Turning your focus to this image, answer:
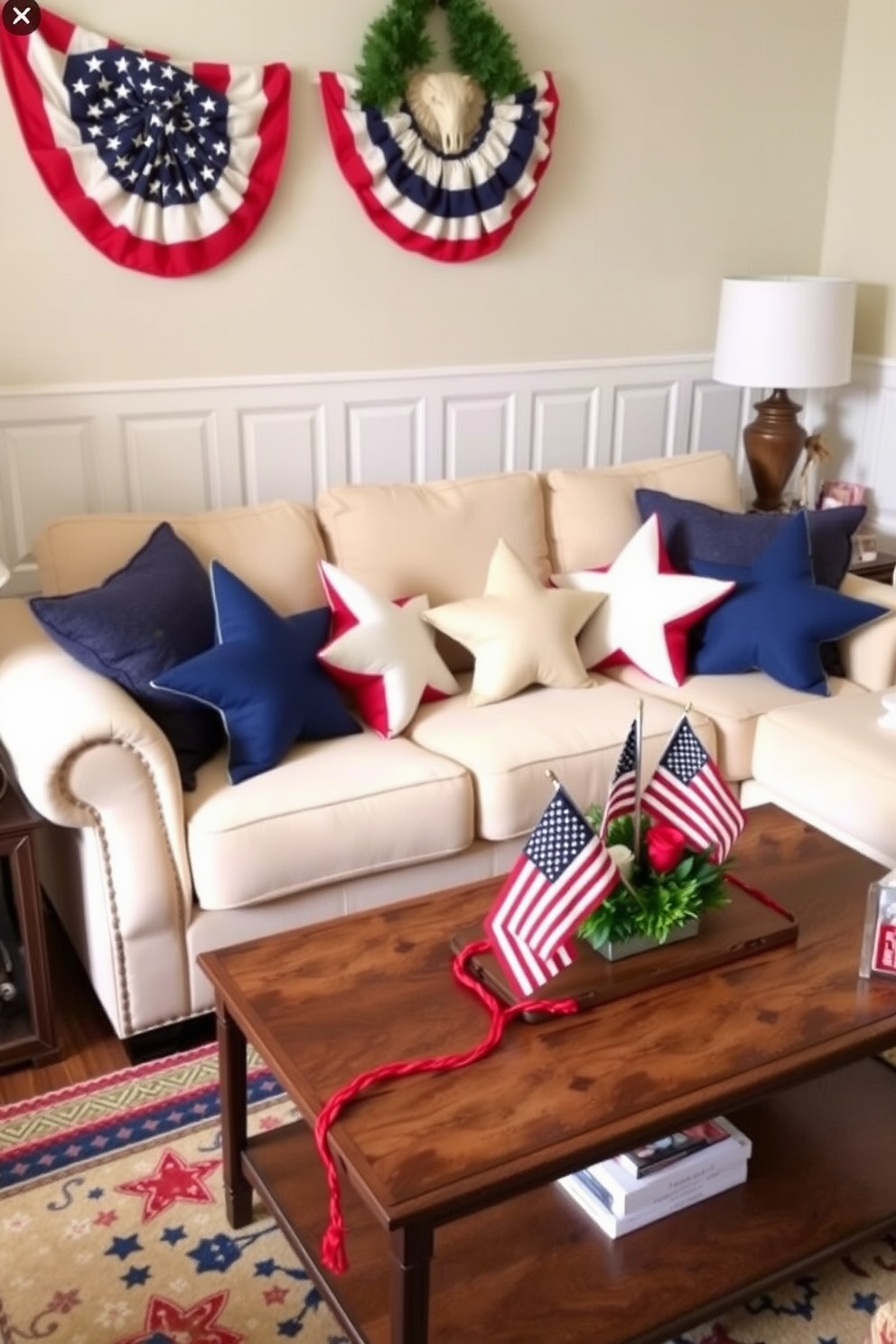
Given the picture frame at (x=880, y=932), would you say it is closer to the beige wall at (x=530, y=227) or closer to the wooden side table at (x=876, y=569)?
the wooden side table at (x=876, y=569)

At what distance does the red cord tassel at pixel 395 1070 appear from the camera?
60.7 inches

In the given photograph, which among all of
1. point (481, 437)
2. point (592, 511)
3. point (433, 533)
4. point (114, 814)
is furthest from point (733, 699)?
point (114, 814)

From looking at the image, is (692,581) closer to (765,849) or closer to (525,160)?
(765,849)

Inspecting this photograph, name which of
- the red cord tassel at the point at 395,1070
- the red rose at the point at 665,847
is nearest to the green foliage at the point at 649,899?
the red rose at the point at 665,847

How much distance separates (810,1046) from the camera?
5.50ft

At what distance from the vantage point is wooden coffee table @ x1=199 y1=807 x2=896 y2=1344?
151cm

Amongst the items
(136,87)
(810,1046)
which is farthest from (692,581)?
(136,87)

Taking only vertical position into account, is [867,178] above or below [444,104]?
below

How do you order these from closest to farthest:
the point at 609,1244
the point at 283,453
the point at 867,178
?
1. the point at 609,1244
2. the point at 283,453
3. the point at 867,178

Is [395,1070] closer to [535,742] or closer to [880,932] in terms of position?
[880,932]

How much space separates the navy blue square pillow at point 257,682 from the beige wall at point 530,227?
86 cm

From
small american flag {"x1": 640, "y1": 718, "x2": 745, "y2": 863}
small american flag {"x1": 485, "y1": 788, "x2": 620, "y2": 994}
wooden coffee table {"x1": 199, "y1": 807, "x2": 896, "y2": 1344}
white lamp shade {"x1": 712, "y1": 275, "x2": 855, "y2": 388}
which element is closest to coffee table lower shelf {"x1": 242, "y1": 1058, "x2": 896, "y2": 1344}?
wooden coffee table {"x1": 199, "y1": 807, "x2": 896, "y2": 1344}

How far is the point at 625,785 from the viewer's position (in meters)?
1.79

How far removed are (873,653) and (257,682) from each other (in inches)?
59.1
